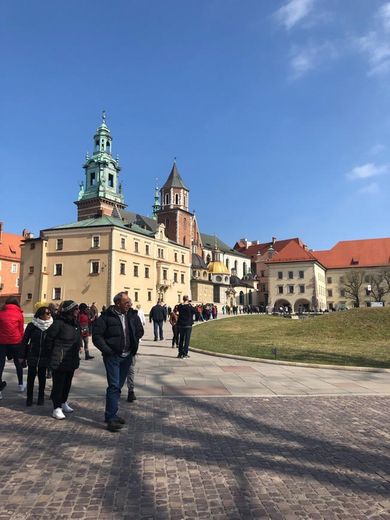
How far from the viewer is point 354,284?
3484 inches

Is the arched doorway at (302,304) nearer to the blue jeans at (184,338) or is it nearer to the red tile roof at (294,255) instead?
the red tile roof at (294,255)

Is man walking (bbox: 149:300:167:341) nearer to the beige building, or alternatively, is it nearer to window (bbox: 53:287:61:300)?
the beige building

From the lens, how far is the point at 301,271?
88.3 metres

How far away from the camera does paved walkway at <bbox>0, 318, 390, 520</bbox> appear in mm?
3951

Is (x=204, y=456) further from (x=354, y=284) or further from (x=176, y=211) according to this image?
(x=176, y=211)

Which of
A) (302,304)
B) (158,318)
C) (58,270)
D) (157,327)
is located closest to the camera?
(158,318)

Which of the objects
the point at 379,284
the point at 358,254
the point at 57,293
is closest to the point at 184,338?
the point at 57,293

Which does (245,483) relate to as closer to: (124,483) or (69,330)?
(124,483)

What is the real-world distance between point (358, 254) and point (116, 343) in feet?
318

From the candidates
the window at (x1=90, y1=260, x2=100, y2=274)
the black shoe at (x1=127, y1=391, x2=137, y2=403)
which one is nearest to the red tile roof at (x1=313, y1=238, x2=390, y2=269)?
the window at (x1=90, y1=260, x2=100, y2=274)

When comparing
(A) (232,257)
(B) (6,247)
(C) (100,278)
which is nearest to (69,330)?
(C) (100,278)

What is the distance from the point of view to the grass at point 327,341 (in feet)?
51.8

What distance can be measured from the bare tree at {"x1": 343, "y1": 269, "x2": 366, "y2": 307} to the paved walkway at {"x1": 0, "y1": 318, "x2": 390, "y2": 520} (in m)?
82.9

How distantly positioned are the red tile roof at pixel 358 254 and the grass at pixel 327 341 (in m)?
69.6
